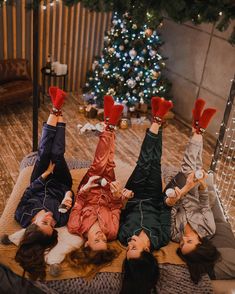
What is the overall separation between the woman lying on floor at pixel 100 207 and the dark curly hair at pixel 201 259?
48 centimetres

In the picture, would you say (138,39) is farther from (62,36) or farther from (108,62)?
(62,36)

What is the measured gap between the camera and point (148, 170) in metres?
2.70

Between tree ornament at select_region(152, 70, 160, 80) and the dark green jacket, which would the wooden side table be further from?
the dark green jacket

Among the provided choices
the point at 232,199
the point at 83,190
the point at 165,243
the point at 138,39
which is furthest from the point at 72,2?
the point at 138,39

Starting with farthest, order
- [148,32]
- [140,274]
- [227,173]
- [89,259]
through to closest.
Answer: [148,32] → [227,173] → [89,259] → [140,274]

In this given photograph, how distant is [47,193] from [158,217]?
0.82 meters

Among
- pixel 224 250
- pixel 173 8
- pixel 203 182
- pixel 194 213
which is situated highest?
pixel 173 8

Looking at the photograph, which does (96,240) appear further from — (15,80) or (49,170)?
(15,80)

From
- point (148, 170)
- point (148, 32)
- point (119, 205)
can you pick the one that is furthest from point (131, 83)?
point (119, 205)

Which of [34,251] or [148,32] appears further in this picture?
[148,32]

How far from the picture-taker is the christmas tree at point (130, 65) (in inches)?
194

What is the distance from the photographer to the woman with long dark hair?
→ 88.0 inches

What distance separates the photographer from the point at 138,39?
4.90 m

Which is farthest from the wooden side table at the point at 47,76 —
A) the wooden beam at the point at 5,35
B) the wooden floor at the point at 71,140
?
the wooden beam at the point at 5,35
